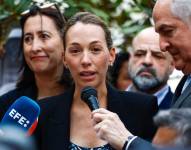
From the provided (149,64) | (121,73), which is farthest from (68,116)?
(121,73)

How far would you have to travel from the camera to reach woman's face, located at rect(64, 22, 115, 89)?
12.8ft

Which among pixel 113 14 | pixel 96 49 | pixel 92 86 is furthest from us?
pixel 113 14

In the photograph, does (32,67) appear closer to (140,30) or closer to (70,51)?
(70,51)

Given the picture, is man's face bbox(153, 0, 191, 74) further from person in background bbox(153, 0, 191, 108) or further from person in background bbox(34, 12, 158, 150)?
person in background bbox(34, 12, 158, 150)

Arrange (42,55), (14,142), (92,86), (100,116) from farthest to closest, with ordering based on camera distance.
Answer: (42,55)
(92,86)
(100,116)
(14,142)

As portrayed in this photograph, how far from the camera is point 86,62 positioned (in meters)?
3.90

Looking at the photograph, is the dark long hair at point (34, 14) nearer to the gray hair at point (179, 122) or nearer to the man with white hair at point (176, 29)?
the man with white hair at point (176, 29)

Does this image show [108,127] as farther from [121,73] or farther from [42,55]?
[121,73]

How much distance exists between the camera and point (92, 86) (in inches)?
151

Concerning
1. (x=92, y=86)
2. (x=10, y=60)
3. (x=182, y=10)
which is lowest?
(x=10, y=60)

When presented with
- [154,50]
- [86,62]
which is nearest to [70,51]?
[86,62]

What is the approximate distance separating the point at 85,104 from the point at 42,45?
1030 mm

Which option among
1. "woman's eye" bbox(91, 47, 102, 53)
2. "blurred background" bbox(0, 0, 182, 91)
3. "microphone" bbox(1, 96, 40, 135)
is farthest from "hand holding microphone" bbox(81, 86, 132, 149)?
"blurred background" bbox(0, 0, 182, 91)

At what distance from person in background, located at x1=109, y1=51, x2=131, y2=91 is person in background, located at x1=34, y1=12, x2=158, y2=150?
2.76 metres
